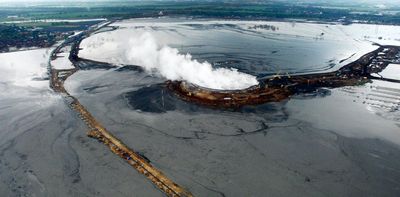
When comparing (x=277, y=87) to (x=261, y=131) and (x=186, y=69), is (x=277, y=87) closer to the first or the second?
(x=261, y=131)

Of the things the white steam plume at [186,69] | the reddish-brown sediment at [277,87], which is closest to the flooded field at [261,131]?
the reddish-brown sediment at [277,87]

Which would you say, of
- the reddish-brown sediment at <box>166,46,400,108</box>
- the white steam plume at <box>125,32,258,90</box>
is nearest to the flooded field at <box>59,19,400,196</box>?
the reddish-brown sediment at <box>166,46,400,108</box>

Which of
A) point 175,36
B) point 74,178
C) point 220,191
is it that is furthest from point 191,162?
point 175,36

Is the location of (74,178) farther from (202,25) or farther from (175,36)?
(202,25)

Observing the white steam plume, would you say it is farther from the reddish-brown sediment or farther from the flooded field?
the reddish-brown sediment

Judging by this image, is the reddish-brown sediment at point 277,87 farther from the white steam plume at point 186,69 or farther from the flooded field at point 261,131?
the white steam plume at point 186,69

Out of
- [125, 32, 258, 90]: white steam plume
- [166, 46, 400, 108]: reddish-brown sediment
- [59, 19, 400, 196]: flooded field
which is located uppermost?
[125, 32, 258, 90]: white steam plume
